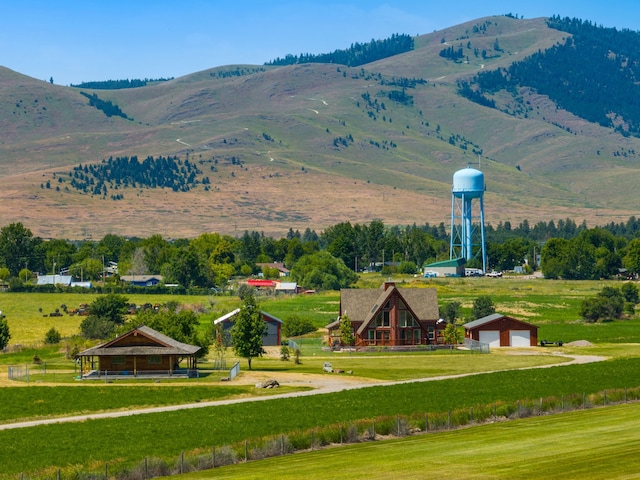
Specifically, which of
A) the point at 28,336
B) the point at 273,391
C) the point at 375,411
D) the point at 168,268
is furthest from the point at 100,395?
the point at 168,268

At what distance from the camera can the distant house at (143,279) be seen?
18275 cm

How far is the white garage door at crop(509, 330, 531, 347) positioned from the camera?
98250 mm

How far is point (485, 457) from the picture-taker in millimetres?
42406

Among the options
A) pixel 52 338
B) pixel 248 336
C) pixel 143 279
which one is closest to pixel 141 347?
pixel 248 336

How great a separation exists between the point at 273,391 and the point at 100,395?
897 cm

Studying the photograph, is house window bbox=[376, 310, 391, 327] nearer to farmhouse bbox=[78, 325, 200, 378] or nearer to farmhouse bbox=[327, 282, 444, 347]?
farmhouse bbox=[327, 282, 444, 347]

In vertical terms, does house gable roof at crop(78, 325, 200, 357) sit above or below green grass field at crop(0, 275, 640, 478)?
above

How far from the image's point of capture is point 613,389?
6016 cm

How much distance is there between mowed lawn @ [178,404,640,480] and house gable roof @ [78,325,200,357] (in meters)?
29.4

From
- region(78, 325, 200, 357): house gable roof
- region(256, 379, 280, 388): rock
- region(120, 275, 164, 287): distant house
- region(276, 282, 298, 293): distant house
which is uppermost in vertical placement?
region(120, 275, 164, 287): distant house

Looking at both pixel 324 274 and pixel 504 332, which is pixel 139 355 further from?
pixel 324 274

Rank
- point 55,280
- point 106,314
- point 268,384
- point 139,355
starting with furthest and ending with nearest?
point 55,280 < point 106,314 < point 139,355 < point 268,384

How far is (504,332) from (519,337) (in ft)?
4.11

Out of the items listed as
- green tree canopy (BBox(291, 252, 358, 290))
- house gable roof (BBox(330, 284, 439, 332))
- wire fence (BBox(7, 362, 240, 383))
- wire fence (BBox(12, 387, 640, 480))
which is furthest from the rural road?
green tree canopy (BBox(291, 252, 358, 290))
